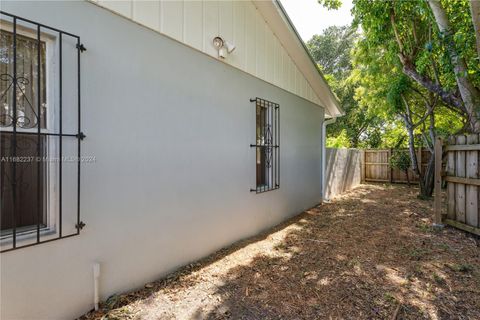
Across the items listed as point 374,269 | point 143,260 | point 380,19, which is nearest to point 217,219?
point 143,260

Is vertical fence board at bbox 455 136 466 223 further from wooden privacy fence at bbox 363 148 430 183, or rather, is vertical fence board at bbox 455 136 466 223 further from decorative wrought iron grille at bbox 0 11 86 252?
wooden privacy fence at bbox 363 148 430 183

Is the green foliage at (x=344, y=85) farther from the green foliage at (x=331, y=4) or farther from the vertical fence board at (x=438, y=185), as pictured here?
the vertical fence board at (x=438, y=185)

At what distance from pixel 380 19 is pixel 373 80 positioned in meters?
4.05

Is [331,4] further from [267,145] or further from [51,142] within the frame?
[51,142]

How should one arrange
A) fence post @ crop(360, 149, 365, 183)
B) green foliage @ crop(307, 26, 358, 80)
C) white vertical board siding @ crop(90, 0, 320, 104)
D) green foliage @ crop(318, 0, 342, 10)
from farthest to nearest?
green foliage @ crop(307, 26, 358, 80) → fence post @ crop(360, 149, 365, 183) → green foliage @ crop(318, 0, 342, 10) → white vertical board siding @ crop(90, 0, 320, 104)

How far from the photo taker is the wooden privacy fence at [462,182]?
4227mm

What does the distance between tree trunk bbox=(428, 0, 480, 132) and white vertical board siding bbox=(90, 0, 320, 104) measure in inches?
109

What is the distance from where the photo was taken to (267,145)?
505cm

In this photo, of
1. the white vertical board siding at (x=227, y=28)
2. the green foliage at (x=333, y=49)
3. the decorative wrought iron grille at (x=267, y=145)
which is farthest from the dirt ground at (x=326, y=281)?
the green foliage at (x=333, y=49)

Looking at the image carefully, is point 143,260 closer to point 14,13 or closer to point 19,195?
point 19,195

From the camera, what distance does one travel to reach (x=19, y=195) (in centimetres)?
203

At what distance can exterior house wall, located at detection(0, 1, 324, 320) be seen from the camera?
2.08 meters

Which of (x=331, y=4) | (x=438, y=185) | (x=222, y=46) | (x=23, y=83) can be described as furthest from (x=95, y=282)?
(x=331, y=4)

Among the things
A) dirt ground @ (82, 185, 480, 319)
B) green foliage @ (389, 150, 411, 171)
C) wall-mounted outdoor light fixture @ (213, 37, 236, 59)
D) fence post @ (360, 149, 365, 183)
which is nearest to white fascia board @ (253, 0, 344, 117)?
wall-mounted outdoor light fixture @ (213, 37, 236, 59)
